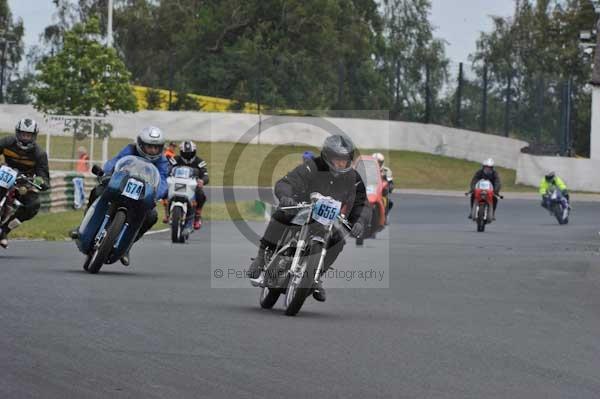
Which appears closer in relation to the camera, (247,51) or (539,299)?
(539,299)

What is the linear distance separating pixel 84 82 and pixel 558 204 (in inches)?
781

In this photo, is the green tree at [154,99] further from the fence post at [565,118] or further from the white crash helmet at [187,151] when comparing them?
the white crash helmet at [187,151]

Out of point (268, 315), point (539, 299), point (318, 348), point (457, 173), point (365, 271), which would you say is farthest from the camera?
point (457, 173)

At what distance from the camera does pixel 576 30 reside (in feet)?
231

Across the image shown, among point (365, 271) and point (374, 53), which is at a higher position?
point (374, 53)

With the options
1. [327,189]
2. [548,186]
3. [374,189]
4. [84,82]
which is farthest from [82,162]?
[327,189]

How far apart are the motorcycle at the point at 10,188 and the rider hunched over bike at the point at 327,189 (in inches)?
218

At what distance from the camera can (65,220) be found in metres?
27.7

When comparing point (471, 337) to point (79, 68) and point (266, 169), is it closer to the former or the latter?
point (79, 68)

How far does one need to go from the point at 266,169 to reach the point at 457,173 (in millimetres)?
8660

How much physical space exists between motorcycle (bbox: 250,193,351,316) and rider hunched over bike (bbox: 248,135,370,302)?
13cm

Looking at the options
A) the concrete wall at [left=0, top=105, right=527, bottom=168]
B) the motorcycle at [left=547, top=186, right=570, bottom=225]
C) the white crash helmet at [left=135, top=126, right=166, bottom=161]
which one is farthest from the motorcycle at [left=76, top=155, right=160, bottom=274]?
the concrete wall at [left=0, top=105, right=527, bottom=168]

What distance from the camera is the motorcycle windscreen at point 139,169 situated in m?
14.4

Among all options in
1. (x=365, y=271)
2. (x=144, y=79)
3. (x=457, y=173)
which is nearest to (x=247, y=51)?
(x=144, y=79)
